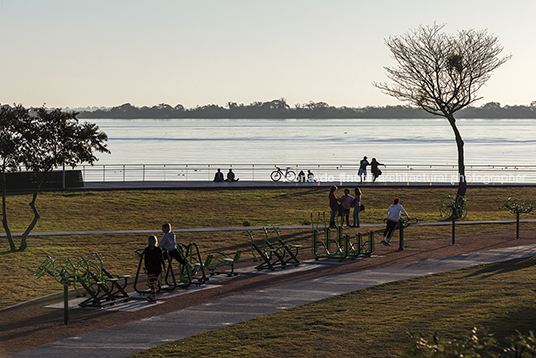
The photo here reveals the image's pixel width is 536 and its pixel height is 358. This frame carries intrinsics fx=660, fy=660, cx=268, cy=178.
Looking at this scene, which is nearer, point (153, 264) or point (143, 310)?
point (143, 310)

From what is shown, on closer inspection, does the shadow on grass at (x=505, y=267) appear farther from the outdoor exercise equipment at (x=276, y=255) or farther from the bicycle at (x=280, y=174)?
the bicycle at (x=280, y=174)

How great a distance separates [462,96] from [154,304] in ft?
83.5

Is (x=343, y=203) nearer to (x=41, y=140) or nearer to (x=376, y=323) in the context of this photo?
(x=41, y=140)

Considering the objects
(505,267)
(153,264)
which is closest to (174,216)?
(153,264)

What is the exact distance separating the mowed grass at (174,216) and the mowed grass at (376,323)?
566 centimetres

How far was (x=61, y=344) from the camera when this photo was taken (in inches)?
389

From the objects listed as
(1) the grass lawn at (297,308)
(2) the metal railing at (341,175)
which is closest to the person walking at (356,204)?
(1) the grass lawn at (297,308)

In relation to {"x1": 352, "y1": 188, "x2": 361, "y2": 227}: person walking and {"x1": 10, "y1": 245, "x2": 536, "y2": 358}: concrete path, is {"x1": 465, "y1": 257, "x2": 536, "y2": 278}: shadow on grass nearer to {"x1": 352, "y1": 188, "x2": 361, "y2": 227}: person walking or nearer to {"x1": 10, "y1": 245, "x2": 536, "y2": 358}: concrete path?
{"x1": 10, "y1": 245, "x2": 536, "y2": 358}: concrete path

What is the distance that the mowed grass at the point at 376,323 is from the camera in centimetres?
921

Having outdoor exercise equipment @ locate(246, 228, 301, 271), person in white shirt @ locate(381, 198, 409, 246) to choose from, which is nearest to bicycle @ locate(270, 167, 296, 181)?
person in white shirt @ locate(381, 198, 409, 246)

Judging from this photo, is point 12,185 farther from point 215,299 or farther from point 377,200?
point 215,299

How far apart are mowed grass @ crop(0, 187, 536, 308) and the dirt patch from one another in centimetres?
140

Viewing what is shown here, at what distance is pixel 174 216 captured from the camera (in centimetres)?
2753

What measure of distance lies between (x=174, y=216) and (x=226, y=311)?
16.0 meters
